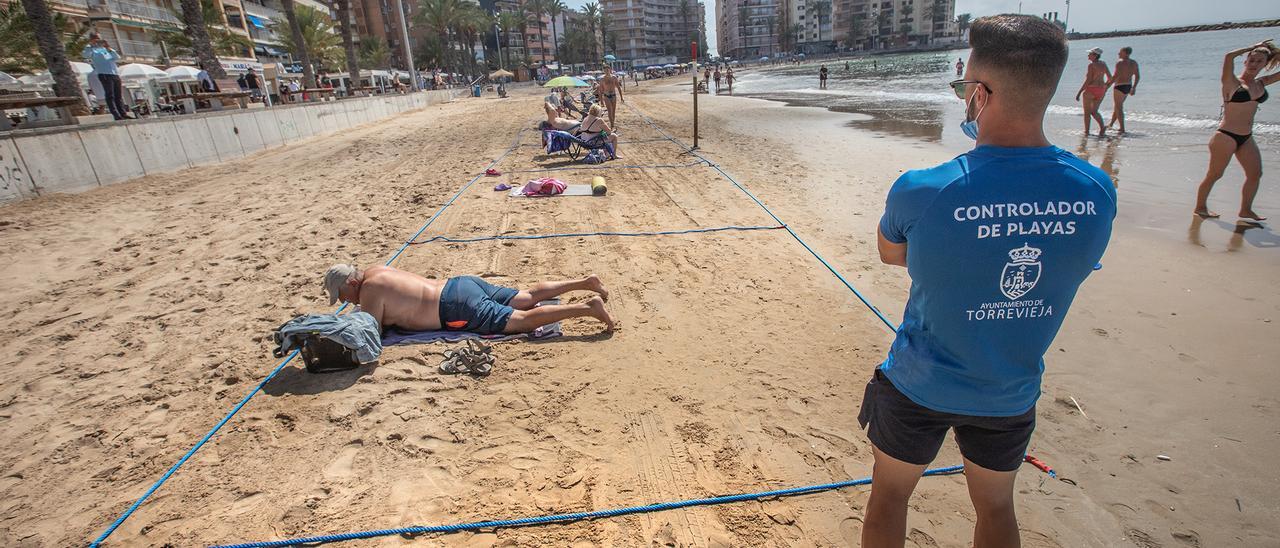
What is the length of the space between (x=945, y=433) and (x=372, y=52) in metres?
62.5

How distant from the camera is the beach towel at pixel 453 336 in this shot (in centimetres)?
376

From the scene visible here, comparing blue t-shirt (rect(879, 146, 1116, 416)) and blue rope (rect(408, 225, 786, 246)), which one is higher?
blue t-shirt (rect(879, 146, 1116, 416))

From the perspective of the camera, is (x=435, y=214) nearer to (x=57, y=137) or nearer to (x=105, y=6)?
(x=57, y=137)

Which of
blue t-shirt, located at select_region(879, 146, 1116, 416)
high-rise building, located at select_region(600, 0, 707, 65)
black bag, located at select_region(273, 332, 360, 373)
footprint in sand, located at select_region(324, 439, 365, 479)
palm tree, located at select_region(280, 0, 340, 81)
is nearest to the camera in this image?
blue t-shirt, located at select_region(879, 146, 1116, 416)

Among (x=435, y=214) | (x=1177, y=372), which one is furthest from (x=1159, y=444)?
(x=435, y=214)

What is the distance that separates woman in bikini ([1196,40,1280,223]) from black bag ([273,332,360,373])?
7.61 metres

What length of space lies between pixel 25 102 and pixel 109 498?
9.84 metres

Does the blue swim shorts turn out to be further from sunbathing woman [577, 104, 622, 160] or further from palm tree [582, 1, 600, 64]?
palm tree [582, 1, 600, 64]

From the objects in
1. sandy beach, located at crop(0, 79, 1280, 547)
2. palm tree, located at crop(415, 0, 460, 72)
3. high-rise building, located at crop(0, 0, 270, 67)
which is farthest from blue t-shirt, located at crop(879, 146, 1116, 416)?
palm tree, located at crop(415, 0, 460, 72)

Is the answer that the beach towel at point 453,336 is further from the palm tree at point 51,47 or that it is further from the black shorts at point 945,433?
the palm tree at point 51,47

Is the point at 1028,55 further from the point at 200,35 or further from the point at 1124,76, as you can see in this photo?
the point at 200,35

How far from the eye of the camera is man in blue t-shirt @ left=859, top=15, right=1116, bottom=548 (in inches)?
46.3

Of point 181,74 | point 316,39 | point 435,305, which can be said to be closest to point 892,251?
point 435,305

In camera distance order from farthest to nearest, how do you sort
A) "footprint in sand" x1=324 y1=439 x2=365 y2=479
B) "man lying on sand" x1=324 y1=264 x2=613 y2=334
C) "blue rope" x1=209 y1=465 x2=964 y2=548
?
1. "man lying on sand" x1=324 y1=264 x2=613 y2=334
2. "footprint in sand" x1=324 y1=439 x2=365 y2=479
3. "blue rope" x1=209 y1=465 x2=964 y2=548
